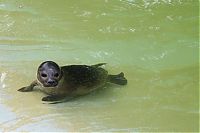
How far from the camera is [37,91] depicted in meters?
5.47

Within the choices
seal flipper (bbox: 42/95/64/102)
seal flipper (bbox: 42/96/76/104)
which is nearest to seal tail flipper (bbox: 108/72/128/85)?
seal flipper (bbox: 42/96/76/104)

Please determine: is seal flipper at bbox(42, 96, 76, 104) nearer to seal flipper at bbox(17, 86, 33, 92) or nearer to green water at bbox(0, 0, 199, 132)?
green water at bbox(0, 0, 199, 132)

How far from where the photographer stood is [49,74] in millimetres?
5129

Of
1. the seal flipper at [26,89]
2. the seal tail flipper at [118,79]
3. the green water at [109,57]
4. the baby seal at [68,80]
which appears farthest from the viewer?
Result: the seal tail flipper at [118,79]

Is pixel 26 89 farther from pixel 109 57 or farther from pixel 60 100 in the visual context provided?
pixel 109 57

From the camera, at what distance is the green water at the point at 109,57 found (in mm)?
5031

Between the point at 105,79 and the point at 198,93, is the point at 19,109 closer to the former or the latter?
the point at 105,79

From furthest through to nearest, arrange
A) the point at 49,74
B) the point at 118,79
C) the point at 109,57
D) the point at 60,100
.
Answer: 1. the point at 109,57
2. the point at 118,79
3. the point at 60,100
4. the point at 49,74

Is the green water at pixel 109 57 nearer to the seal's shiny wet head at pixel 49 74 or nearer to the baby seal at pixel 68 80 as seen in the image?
the baby seal at pixel 68 80

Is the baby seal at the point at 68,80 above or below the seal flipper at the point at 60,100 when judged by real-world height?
above

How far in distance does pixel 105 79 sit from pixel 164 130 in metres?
1.00

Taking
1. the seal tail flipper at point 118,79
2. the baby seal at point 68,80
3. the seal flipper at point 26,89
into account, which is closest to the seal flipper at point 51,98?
the baby seal at point 68,80

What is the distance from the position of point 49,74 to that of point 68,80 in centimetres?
27

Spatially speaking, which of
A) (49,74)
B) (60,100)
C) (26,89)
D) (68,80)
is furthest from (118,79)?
(26,89)
